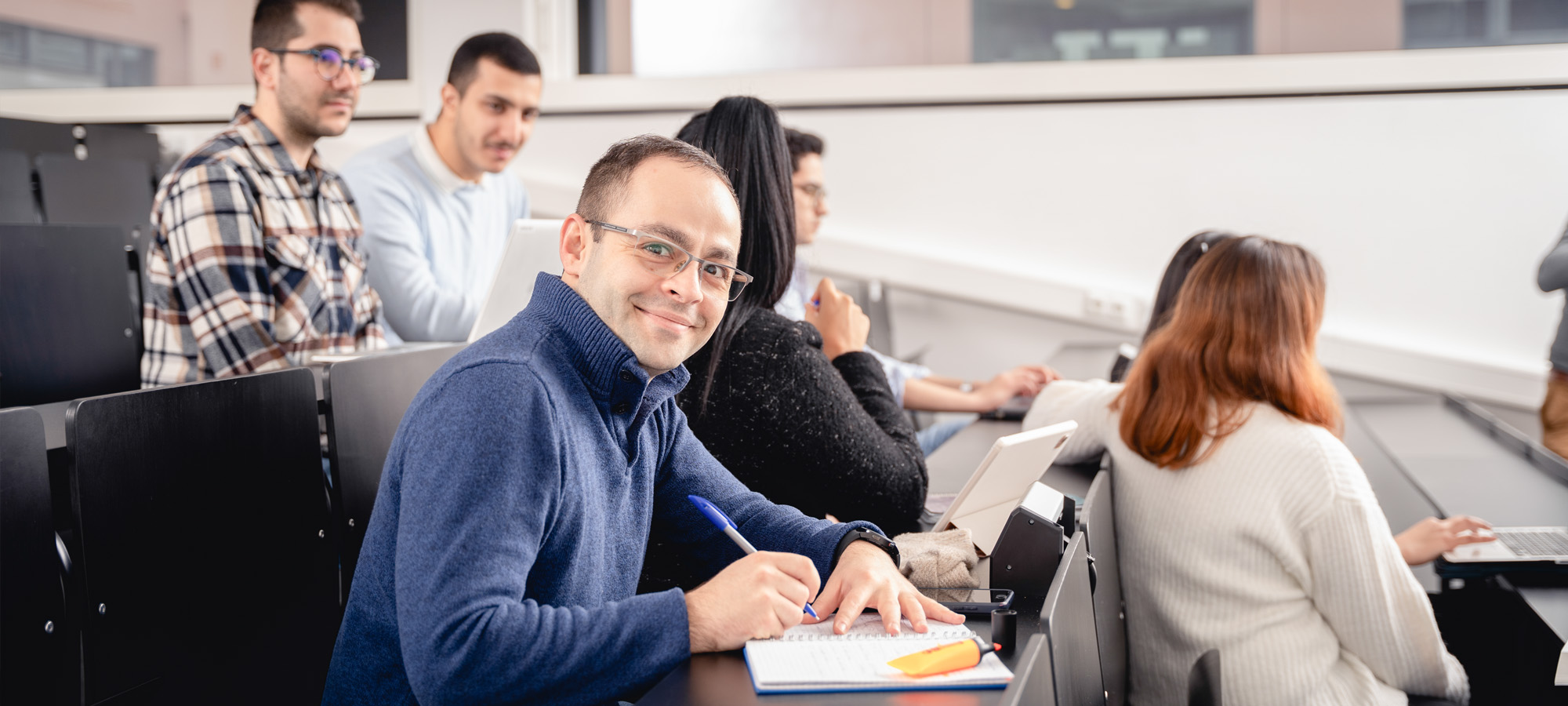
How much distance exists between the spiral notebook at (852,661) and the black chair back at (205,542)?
0.89m

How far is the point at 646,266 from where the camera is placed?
1.03 m

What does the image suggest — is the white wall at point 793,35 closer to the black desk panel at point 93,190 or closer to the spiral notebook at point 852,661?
the black desk panel at point 93,190

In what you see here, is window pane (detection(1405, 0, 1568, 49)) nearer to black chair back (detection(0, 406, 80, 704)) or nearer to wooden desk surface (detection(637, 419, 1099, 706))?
wooden desk surface (detection(637, 419, 1099, 706))

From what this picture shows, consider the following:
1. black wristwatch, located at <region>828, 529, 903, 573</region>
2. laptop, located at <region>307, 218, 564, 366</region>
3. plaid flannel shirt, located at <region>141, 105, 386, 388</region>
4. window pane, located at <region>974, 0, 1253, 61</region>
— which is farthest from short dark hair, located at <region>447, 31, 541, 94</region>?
window pane, located at <region>974, 0, 1253, 61</region>

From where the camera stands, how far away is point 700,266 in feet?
3.46


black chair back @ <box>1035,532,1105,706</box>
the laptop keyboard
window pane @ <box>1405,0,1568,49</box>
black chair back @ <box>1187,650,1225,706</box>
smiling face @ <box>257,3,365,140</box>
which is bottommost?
black chair back @ <box>1187,650,1225,706</box>

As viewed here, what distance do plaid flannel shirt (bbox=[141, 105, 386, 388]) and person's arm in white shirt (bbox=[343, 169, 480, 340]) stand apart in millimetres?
340

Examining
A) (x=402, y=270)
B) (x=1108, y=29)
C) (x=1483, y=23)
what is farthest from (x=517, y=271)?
(x=1483, y=23)

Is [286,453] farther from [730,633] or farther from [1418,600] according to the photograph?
[1418,600]

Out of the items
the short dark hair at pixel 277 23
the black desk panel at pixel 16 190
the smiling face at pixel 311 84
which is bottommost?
the black desk panel at pixel 16 190

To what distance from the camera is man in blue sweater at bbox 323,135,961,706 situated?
84cm

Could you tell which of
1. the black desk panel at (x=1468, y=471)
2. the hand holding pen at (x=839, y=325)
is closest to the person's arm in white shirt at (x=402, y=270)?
the hand holding pen at (x=839, y=325)

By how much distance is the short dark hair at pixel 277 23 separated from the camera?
229 cm

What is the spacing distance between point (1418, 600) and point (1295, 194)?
2989 millimetres
